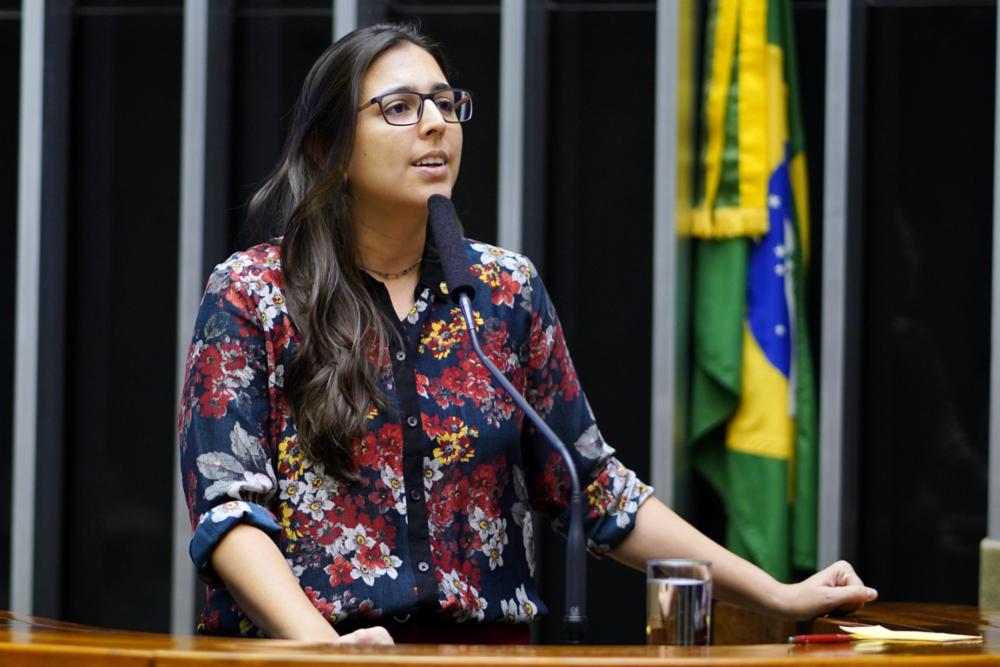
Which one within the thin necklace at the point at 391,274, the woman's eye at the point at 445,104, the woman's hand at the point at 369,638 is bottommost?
the woman's hand at the point at 369,638

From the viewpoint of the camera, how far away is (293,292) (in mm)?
1981

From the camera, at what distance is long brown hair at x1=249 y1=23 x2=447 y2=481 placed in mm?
1910

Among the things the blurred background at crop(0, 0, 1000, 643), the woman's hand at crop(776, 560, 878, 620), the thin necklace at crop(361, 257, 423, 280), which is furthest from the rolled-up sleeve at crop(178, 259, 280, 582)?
the blurred background at crop(0, 0, 1000, 643)

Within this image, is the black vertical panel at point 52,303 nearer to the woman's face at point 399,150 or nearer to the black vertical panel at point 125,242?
the black vertical panel at point 125,242

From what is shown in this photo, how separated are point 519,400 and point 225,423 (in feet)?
1.38

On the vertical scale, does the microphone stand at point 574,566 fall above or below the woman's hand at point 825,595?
above

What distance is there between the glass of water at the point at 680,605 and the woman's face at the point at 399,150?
65 centimetres

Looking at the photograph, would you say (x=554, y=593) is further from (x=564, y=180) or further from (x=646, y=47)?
(x=646, y=47)

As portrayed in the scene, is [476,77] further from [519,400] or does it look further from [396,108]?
[519,400]

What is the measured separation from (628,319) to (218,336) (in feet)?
6.77

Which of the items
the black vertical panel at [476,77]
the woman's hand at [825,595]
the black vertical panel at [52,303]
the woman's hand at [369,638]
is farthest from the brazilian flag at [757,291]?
the woman's hand at [369,638]

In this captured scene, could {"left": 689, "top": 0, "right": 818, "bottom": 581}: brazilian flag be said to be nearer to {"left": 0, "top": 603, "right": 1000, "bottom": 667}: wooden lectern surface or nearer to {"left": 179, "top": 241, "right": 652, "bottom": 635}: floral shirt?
{"left": 179, "top": 241, "right": 652, "bottom": 635}: floral shirt

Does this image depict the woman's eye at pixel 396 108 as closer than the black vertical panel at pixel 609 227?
Yes

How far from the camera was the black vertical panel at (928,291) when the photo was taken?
362cm
